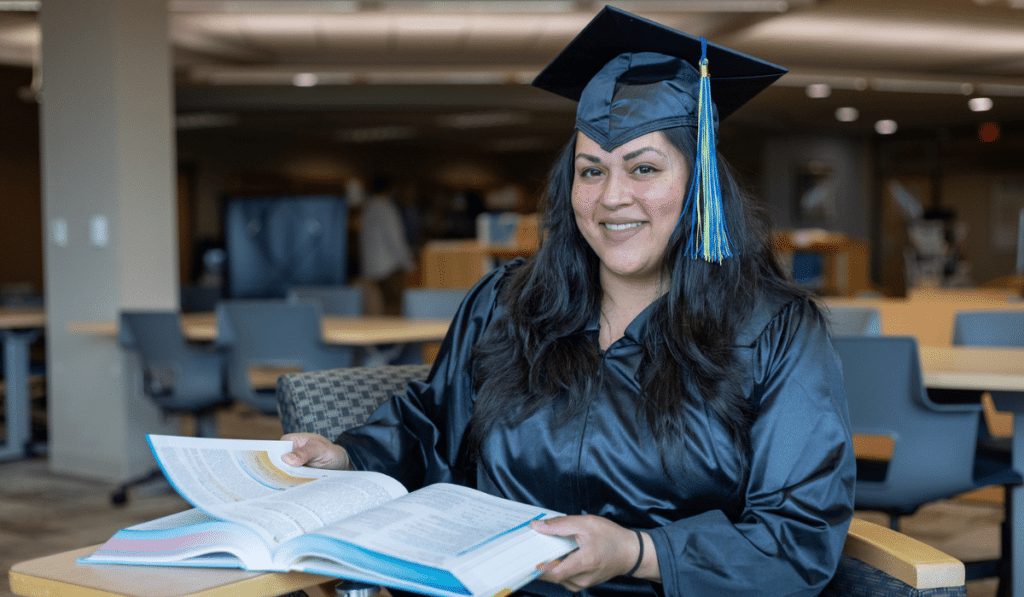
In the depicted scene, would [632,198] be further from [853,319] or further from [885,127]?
[885,127]

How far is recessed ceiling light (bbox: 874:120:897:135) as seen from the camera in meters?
Result: 13.0

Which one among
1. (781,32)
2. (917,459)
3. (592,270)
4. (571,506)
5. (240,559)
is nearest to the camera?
(240,559)

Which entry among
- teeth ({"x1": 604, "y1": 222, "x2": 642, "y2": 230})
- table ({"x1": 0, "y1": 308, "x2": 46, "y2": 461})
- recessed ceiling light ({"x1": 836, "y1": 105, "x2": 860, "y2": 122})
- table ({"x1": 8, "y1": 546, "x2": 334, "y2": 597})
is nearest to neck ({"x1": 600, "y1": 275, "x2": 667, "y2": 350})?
teeth ({"x1": 604, "y1": 222, "x2": 642, "y2": 230})

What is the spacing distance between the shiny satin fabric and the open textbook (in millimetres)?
207

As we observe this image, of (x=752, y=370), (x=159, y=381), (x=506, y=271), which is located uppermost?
(x=506, y=271)

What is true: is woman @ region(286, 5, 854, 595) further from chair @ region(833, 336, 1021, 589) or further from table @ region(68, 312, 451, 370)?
table @ region(68, 312, 451, 370)

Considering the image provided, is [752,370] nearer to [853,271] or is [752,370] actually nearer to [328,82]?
[853,271]

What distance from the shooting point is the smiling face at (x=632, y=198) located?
4.10ft

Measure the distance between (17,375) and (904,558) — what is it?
16.5ft

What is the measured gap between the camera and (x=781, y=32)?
793cm

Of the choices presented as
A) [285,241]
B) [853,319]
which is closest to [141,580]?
[853,319]

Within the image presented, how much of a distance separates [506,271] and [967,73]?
10.2 m

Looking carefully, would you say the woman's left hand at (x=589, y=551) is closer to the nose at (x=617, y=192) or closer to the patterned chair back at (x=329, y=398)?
the nose at (x=617, y=192)

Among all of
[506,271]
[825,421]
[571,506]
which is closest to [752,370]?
[825,421]
